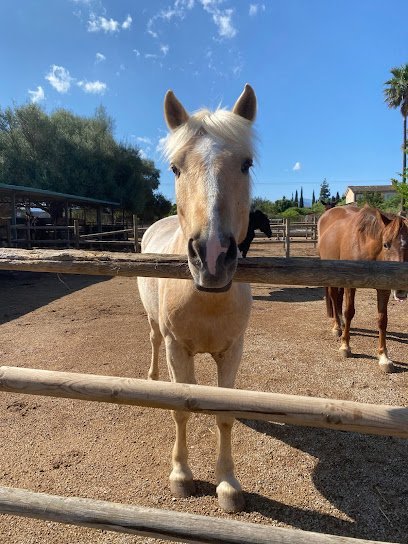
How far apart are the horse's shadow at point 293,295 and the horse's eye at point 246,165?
6.69 metres

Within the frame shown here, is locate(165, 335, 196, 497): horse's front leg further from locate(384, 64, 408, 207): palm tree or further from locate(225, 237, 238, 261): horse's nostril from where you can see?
locate(384, 64, 408, 207): palm tree

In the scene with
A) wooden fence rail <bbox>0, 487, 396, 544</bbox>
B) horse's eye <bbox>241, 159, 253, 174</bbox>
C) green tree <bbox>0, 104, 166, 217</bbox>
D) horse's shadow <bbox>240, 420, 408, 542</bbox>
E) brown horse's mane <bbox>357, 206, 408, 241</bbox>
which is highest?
green tree <bbox>0, 104, 166, 217</bbox>

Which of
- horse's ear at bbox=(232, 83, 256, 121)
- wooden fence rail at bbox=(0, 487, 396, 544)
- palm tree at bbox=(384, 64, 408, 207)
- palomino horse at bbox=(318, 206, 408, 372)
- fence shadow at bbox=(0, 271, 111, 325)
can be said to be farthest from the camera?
palm tree at bbox=(384, 64, 408, 207)

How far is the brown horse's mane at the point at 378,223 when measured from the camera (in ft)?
14.1

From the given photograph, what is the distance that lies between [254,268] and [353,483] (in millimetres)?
2019

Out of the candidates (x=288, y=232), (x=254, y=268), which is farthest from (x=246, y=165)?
(x=288, y=232)

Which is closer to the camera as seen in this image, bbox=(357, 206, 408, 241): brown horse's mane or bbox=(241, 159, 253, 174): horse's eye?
bbox=(241, 159, 253, 174): horse's eye

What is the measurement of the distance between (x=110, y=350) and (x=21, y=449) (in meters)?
2.22

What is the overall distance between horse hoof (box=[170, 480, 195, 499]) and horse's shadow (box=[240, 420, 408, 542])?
41cm

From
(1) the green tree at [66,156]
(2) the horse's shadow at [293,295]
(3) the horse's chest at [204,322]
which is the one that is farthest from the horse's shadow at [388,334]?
(1) the green tree at [66,156]

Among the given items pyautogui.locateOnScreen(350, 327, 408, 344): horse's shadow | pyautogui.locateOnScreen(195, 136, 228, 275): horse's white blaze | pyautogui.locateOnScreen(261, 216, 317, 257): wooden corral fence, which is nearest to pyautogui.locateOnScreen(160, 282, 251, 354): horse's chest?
pyautogui.locateOnScreen(195, 136, 228, 275): horse's white blaze

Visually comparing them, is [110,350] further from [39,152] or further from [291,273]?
[39,152]

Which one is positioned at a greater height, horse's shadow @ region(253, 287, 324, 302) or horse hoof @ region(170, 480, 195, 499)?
horse's shadow @ region(253, 287, 324, 302)

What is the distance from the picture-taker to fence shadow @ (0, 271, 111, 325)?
25.8ft
